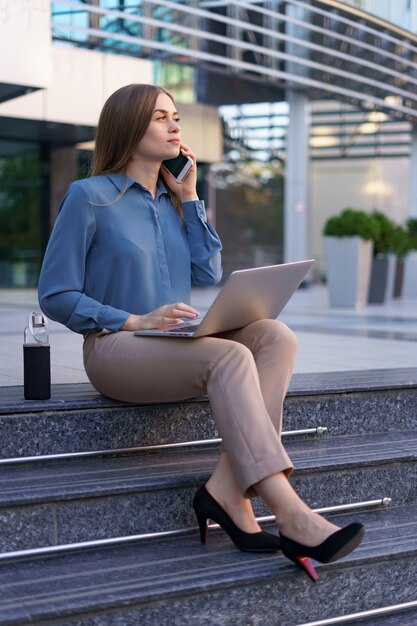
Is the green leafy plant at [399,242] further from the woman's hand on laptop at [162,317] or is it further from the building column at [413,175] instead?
the building column at [413,175]

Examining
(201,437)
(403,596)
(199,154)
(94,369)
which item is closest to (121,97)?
(94,369)

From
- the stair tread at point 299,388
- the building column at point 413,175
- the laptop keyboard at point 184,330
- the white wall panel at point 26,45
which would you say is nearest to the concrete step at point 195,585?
the stair tread at point 299,388

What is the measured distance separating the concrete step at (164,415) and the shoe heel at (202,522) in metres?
0.51

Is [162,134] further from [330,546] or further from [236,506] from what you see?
[330,546]

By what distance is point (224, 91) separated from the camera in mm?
22812

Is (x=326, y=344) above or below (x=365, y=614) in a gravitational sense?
above

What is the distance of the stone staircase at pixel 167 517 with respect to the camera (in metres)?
2.65

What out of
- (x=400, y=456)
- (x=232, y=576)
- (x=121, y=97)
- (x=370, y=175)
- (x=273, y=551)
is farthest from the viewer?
(x=370, y=175)

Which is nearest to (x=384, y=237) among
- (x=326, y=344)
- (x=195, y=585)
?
(x=326, y=344)

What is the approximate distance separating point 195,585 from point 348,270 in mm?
10964

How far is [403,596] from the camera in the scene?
316 cm

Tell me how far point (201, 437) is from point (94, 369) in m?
0.56

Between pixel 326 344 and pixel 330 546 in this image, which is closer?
pixel 330 546

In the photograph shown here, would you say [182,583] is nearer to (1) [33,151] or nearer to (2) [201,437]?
(2) [201,437]
